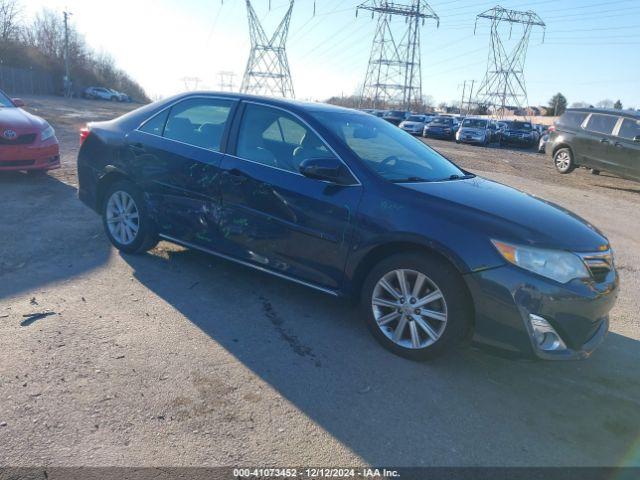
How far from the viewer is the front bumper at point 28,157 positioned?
7.60 metres

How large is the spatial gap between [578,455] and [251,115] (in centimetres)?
337

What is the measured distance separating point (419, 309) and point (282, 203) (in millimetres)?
1315

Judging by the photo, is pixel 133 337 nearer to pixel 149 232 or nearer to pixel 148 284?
pixel 148 284

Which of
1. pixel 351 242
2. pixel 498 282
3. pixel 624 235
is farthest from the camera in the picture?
pixel 624 235

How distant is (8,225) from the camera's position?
5.87 m

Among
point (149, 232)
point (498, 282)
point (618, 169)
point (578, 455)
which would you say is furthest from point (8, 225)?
point (618, 169)

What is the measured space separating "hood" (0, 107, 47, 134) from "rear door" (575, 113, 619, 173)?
13314mm

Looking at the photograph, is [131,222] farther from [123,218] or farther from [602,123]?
[602,123]

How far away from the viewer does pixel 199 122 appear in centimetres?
466

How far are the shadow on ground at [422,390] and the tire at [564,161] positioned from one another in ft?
40.7

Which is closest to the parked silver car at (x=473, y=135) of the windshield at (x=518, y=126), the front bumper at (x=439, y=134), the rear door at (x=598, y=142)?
the front bumper at (x=439, y=134)

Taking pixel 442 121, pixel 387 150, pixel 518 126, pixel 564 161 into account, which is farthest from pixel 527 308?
pixel 442 121

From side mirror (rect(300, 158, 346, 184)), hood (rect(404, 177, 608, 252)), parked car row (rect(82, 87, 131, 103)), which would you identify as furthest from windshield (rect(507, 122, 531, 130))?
parked car row (rect(82, 87, 131, 103))

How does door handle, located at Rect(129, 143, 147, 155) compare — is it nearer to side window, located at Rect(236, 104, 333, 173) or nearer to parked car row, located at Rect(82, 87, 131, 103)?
side window, located at Rect(236, 104, 333, 173)
